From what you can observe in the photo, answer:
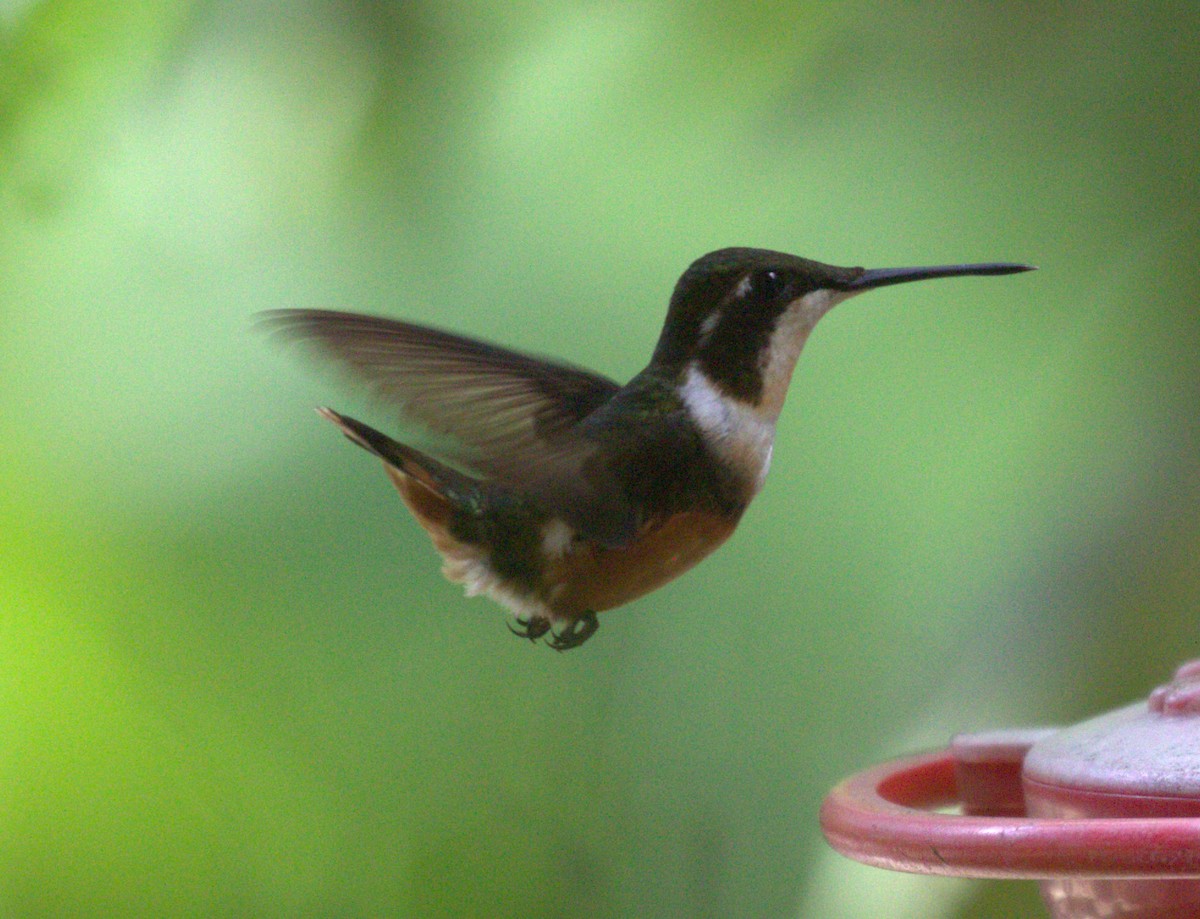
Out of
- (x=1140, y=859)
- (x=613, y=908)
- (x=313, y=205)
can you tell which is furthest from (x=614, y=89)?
(x=1140, y=859)

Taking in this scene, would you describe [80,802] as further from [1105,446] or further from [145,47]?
[1105,446]

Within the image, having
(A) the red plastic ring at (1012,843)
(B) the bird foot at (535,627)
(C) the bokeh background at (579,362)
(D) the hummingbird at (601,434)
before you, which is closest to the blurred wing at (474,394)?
(D) the hummingbird at (601,434)

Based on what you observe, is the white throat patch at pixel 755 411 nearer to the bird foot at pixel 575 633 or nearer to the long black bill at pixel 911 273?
the long black bill at pixel 911 273

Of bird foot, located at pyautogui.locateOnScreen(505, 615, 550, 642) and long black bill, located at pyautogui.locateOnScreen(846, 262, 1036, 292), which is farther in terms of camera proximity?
bird foot, located at pyautogui.locateOnScreen(505, 615, 550, 642)

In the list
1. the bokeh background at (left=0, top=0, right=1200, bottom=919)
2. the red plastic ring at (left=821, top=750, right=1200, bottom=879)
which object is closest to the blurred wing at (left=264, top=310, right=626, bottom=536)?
the red plastic ring at (left=821, top=750, right=1200, bottom=879)

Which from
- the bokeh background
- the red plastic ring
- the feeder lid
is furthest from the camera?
the bokeh background

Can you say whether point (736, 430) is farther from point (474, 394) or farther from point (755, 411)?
point (474, 394)

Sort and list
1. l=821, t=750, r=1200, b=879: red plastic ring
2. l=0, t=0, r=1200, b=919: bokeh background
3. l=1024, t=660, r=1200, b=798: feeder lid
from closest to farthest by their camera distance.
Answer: l=821, t=750, r=1200, b=879: red plastic ring < l=1024, t=660, r=1200, b=798: feeder lid < l=0, t=0, r=1200, b=919: bokeh background

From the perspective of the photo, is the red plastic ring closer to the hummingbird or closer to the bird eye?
the hummingbird
